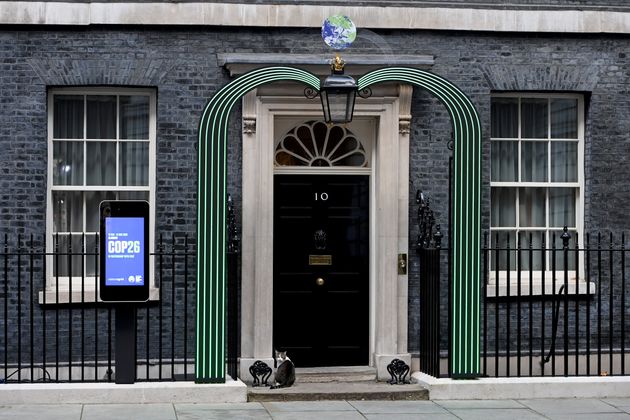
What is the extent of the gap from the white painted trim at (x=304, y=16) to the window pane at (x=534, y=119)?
0.86 metres

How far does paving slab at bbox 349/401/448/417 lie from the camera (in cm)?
1123

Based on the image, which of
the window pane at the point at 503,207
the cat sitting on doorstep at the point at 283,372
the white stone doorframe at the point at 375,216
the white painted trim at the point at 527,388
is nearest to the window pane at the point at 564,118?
the window pane at the point at 503,207

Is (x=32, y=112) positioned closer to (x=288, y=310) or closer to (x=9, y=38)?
(x=9, y=38)

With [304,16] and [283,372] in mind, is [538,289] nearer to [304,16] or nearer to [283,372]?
[283,372]

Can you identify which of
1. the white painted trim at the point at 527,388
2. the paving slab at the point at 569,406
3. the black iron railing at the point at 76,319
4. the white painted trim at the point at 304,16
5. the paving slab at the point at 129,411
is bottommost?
the paving slab at the point at 569,406

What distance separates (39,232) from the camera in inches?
503

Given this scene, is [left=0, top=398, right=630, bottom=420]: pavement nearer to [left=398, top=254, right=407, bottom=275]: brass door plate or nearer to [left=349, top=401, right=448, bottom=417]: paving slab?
[left=349, top=401, right=448, bottom=417]: paving slab

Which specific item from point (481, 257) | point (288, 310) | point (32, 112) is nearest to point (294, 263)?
point (288, 310)

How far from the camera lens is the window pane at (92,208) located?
13180mm

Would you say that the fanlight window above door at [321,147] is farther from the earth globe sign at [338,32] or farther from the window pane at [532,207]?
the window pane at [532,207]

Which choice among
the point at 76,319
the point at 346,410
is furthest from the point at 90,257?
the point at 346,410

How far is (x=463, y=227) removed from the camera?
11867 millimetres

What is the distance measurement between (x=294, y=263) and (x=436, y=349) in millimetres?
2081

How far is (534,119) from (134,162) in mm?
4481
